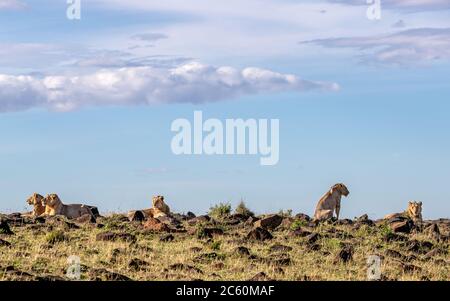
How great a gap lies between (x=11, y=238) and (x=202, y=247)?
5.22m

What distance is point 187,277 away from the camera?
2495 cm

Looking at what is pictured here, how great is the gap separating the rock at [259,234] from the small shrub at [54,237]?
515cm

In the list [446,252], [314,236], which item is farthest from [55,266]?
[446,252]

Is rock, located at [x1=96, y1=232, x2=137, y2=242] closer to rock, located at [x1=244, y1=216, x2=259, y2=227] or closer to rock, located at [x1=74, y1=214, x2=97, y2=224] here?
rock, located at [x1=74, y1=214, x2=97, y2=224]

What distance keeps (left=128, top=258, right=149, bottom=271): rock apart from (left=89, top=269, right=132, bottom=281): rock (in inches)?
54.4

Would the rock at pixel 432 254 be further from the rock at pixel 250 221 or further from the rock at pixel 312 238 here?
the rock at pixel 250 221

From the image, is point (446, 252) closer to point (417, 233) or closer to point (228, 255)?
point (417, 233)

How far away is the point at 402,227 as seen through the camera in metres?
35.0

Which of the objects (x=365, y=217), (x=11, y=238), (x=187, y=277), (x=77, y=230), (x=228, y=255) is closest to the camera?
(x=187, y=277)

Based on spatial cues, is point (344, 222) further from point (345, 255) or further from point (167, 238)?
point (345, 255)

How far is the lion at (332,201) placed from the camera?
39.5 meters

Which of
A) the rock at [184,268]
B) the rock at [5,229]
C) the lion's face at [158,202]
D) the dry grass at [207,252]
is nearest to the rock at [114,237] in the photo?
the dry grass at [207,252]
